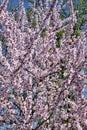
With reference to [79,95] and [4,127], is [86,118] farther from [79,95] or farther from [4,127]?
[4,127]

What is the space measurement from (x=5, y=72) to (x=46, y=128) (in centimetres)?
151

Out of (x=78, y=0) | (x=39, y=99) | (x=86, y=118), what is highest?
(x=78, y=0)

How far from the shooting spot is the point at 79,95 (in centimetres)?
566

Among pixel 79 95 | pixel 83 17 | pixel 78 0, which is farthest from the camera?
pixel 78 0

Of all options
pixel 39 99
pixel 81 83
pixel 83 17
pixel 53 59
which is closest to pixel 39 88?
pixel 39 99

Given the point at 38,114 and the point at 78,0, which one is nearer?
the point at 38,114

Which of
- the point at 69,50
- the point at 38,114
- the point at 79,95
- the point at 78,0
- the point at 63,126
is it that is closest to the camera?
the point at 79,95

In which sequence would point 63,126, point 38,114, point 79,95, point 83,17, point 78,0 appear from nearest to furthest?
point 79,95, point 63,126, point 38,114, point 83,17, point 78,0

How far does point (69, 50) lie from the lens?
8047 mm

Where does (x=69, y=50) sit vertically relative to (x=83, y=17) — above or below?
below

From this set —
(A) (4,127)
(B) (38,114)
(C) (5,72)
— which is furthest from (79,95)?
(A) (4,127)

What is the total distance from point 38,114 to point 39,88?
1064 mm

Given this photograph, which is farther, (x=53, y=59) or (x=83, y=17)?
(x=83, y=17)

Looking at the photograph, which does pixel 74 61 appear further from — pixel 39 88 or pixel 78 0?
pixel 78 0
